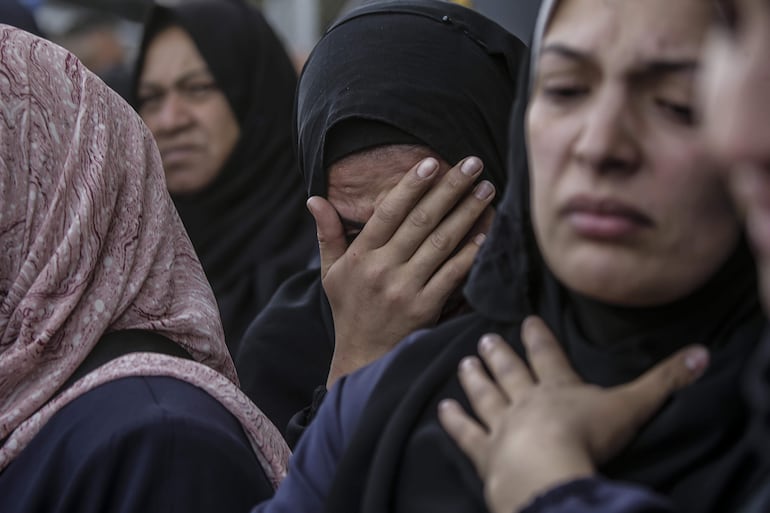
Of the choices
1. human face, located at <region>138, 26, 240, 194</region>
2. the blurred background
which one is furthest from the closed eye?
human face, located at <region>138, 26, 240, 194</region>

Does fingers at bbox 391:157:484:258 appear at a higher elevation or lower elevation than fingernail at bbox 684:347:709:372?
lower

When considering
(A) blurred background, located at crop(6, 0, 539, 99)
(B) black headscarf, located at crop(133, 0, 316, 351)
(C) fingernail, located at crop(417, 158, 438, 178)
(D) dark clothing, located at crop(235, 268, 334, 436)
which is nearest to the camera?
(C) fingernail, located at crop(417, 158, 438, 178)

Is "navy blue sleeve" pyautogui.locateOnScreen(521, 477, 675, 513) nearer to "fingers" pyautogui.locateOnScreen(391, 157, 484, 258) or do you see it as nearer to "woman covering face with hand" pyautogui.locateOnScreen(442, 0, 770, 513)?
"woman covering face with hand" pyautogui.locateOnScreen(442, 0, 770, 513)

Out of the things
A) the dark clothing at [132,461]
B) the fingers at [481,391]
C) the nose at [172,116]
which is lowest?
the nose at [172,116]

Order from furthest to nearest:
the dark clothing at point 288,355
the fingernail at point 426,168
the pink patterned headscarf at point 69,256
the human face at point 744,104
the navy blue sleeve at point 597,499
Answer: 1. the dark clothing at point 288,355
2. the fingernail at point 426,168
3. the pink patterned headscarf at point 69,256
4. the navy blue sleeve at point 597,499
5. the human face at point 744,104

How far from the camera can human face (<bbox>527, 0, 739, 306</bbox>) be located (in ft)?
4.53

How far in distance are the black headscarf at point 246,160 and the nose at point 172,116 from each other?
15 centimetres

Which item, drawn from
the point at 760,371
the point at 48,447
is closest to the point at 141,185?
the point at 48,447

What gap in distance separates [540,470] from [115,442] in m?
0.81

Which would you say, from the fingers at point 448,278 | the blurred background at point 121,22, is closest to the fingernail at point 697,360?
the fingers at point 448,278

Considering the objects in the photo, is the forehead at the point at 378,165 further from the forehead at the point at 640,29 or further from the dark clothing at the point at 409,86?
the forehead at the point at 640,29

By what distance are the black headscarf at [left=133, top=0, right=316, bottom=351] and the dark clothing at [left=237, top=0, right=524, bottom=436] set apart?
1586mm

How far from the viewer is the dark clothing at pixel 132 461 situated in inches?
75.4

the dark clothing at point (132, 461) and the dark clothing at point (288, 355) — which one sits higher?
the dark clothing at point (132, 461)
